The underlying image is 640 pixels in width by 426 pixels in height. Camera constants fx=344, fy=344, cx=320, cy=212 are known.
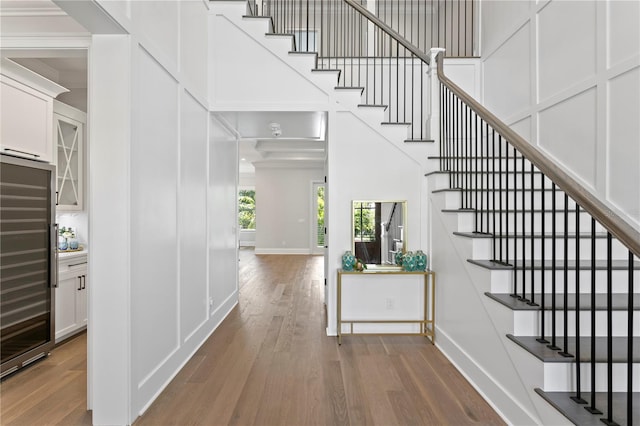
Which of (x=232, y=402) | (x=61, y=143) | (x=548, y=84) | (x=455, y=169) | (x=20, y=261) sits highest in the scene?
(x=548, y=84)

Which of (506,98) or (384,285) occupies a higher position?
(506,98)

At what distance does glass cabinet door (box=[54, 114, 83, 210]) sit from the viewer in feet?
11.6

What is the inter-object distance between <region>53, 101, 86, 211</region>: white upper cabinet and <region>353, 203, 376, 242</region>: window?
3.04m

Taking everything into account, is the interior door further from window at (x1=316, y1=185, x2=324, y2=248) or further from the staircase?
the staircase

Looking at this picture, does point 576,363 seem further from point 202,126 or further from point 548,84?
point 202,126

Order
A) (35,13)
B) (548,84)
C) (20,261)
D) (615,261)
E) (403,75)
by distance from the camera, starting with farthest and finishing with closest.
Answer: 1. (403,75)
2. (548,84)
3. (20,261)
4. (615,261)
5. (35,13)

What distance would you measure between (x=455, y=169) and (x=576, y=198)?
68.8 inches

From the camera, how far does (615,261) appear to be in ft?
8.46

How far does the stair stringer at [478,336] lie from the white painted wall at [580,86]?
3.84ft

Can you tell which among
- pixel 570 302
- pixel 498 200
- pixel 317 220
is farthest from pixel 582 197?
pixel 317 220

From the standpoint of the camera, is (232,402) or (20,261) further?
(20,261)

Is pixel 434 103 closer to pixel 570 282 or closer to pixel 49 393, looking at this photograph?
pixel 570 282

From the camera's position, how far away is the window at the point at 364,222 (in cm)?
372

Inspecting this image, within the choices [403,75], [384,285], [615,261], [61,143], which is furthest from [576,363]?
[61,143]
